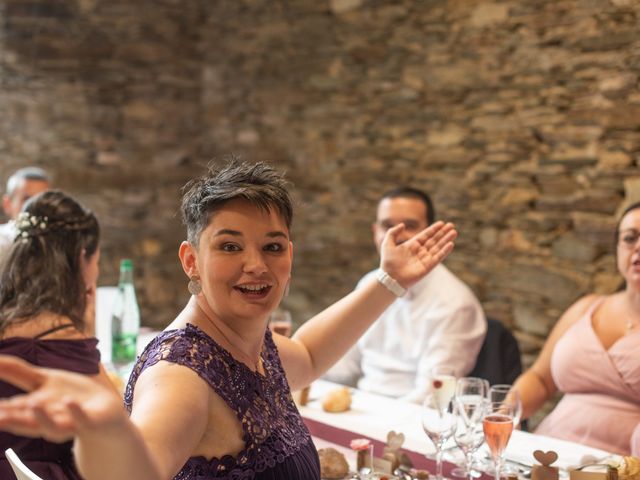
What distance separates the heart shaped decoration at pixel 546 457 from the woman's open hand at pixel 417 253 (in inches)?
19.6

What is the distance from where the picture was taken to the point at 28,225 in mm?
2230

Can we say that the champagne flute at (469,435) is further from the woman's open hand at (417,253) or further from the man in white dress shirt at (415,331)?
the man in white dress shirt at (415,331)

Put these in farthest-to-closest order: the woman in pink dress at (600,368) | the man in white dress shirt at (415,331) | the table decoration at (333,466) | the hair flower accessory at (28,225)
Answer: the man in white dress shirt at (415,331)
the woman in pink dress at (600,368)
the hair flower accessory at (28,225)
the table decoration at (333,466)

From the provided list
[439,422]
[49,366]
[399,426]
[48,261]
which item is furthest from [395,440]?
[48,261]

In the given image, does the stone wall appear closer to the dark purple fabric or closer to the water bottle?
the water bottle

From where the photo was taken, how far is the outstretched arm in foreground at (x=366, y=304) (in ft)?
6.20

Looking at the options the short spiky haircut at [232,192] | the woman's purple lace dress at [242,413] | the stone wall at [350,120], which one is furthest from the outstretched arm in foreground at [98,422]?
the stone wall at [350,120]

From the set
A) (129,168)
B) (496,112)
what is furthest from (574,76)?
(129,168)

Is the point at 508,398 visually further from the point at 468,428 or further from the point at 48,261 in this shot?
the point at 48,261

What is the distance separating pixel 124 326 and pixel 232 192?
1543 millimetres

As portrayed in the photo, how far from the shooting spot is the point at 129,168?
17.1 feet

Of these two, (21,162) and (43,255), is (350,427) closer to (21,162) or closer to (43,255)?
(43,255)

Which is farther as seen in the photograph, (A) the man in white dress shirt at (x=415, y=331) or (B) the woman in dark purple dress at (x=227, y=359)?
(A) the man in white dress shirt at (x=415, y=331)

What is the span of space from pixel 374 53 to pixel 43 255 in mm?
2860
